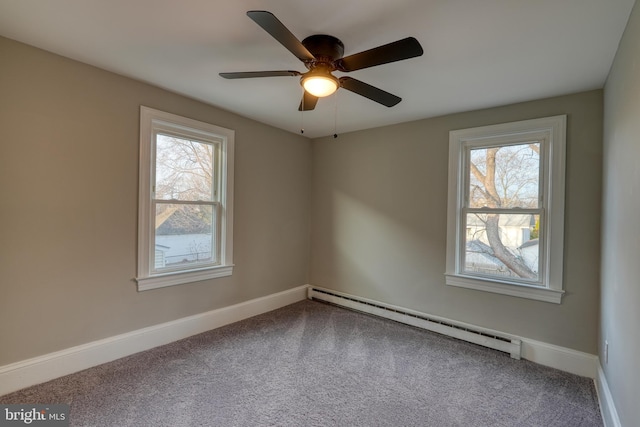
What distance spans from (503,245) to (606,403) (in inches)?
55.5

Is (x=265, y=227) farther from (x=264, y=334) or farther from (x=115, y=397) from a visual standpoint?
(x=115, y=397)

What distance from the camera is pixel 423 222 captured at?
135 inches

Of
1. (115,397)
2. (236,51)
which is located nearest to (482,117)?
(236,51)

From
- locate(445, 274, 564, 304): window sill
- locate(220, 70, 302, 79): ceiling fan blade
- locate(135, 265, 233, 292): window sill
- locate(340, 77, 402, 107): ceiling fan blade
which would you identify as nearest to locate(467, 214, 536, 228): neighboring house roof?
locate(445, 274, 564, 304): window sill


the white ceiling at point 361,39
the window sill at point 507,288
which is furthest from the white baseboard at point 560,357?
the white ceiling at point 361,39

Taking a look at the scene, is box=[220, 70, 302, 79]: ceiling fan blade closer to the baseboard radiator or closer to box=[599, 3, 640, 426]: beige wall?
box=[599, 3, 640, 426]: beige wall

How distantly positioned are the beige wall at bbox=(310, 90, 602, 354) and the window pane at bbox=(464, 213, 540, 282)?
24 centimetres

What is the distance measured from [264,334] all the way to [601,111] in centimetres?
371

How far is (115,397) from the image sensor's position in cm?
206

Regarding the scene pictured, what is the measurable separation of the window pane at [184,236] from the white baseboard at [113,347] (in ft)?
1.95

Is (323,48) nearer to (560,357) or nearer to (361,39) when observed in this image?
(361,39)

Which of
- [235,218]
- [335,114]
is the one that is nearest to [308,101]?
[335,114]

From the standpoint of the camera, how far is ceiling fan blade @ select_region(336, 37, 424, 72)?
1.50m

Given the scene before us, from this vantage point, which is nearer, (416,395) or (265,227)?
(416,395)
